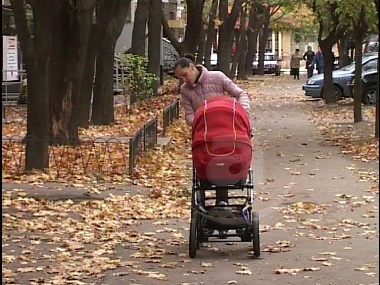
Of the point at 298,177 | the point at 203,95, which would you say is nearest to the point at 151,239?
the point at 203,95

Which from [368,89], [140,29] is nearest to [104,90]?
[140,29]

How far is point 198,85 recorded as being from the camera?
905 cm

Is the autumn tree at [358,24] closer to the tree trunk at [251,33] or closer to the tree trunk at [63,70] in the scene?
the tree trunk at [63,70]

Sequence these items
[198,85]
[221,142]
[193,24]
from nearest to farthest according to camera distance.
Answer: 1. [221,142]
2. [198,85]
3. [193,24]

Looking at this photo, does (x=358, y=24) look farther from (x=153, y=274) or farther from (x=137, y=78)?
(x=153, y=274)

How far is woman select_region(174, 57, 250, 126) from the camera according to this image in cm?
891

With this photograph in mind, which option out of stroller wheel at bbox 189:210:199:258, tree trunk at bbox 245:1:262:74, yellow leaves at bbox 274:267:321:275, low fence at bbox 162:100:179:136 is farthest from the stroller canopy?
tree trunk at bbox 245:1:262:74

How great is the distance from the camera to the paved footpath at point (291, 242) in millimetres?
7746

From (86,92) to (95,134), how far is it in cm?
123

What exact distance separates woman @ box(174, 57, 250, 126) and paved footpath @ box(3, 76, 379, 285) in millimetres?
1366

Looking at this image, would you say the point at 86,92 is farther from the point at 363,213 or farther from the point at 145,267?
the point at 145,267

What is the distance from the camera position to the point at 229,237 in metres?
8.90

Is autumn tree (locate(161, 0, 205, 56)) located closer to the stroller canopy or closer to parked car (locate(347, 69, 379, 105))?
parked car (locate(347, 69, 379, 105))

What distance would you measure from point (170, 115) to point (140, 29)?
328 inches
